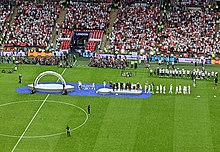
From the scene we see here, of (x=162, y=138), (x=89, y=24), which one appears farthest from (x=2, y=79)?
(x=162, y=138)

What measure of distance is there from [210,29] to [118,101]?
30119mm

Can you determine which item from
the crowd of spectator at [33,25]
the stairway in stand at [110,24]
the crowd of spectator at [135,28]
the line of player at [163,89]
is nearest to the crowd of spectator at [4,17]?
the crowd of spectator at [33,25]

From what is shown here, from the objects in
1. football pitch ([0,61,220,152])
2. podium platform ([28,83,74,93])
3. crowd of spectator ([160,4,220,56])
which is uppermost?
crowd of spectator ([160,4,220,56])

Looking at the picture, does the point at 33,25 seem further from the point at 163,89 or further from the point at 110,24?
A: the point at 163,89

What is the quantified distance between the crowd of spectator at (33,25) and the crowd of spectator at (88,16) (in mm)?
2412

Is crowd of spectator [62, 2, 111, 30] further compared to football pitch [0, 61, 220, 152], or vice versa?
crowd of spectator [62, 2, 111, 30]

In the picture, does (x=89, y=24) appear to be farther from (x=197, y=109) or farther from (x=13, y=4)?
(x=197, y=109)

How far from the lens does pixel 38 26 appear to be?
95812 millimetres

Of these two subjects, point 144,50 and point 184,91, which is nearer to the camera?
point 184,91

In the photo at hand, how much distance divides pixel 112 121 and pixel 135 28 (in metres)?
35.3

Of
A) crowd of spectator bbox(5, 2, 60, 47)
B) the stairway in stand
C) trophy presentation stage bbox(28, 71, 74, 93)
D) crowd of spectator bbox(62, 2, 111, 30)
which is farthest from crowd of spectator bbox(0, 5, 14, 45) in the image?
trophy presentation stage bbox(28, 71, 74, 93)

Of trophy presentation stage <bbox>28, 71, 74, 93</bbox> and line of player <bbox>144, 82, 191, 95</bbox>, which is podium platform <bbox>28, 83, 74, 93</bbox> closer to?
trophy presentation stage <bbox>28, 71, 74, 93</bbox>

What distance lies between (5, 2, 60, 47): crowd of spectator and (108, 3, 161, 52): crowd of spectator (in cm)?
1079

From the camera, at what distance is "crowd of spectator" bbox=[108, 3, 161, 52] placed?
90688 millimetres
